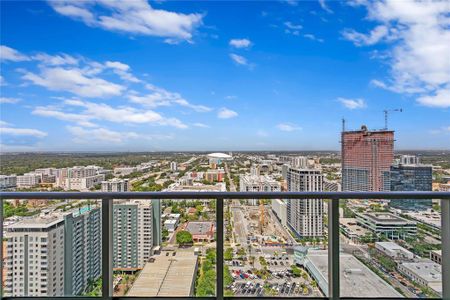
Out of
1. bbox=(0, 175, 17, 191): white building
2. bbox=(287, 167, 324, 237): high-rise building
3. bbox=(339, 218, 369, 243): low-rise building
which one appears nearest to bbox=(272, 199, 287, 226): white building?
bbox=(287, 167, 324, 237): high-rise building

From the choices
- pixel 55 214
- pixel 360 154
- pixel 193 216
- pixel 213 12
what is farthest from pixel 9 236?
pixel 360 154

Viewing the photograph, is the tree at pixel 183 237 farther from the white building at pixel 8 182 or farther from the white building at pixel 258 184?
the white building at pixel 8 182

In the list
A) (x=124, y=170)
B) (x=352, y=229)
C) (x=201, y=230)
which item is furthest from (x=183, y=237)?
(x=352, y=229)

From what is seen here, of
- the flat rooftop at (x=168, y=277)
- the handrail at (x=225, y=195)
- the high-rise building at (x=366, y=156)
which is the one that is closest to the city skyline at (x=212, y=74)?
the high-rise building at (x=366, y=156)

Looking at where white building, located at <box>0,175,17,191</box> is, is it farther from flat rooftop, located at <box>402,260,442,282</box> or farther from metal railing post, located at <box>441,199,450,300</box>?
metal railing post, located at <box>441,199,450,300</box>

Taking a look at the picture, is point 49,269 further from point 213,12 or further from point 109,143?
point 213,12

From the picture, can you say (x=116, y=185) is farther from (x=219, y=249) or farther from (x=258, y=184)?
(x=258, y=184)

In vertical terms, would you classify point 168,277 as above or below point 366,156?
below
